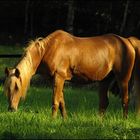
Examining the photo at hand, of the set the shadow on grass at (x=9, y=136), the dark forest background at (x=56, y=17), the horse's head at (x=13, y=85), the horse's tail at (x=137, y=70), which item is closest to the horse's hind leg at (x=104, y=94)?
the horse's tail at (x=137, y=70)

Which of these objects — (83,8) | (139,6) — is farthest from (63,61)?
(83,8)

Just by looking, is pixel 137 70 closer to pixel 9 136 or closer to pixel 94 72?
pixel 94 72

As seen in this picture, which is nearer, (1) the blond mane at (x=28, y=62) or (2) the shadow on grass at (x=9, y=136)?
(2) the shadow on grass at (x=9, y=136)

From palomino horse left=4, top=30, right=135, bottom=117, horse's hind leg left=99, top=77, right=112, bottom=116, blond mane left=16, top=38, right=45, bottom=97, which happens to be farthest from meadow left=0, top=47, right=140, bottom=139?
blond mane left=16, top=38, right=45, bottom=97

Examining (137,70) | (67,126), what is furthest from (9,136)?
(137,70)

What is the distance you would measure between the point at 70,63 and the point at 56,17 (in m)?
26.1

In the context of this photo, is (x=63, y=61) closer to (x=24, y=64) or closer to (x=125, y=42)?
(x=24, y=64)

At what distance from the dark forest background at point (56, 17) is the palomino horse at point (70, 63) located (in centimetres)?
2120

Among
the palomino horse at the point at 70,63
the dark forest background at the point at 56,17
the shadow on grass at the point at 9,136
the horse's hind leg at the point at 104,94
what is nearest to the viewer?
the shadow on grass at the point at 9,136

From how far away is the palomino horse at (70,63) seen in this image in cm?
1041

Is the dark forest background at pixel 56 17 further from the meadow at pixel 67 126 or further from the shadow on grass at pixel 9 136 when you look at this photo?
the shadow on grass at pixel 9 136

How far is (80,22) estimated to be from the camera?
119 feet

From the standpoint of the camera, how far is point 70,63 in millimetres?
11023

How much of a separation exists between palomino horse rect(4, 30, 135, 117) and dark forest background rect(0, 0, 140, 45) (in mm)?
21196
